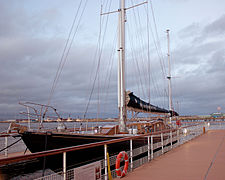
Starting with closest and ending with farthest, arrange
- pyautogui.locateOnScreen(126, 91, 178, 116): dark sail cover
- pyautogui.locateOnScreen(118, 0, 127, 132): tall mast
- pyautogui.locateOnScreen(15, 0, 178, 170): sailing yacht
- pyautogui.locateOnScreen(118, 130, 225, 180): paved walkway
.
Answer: pyautogui.locateOnScreen(118, 130, 225, 180): paved walkway
pyautogui.locateOnScreen(15, 0, 178, 170): sailing yacht
pyautogui.locateOnScreen(118, 0, 127, 132): tall mast
pyautogui.locateOnScreen(126, 91, 178, 116): dark sail cover

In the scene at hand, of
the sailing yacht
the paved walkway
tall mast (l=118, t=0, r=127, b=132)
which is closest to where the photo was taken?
the paved walkway

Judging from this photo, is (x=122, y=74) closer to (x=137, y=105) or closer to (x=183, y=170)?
(x=137, y=105)

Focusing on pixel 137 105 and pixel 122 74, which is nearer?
pixel 122 74

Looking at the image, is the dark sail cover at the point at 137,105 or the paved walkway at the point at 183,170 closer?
the paved walkway at the point at 183,170

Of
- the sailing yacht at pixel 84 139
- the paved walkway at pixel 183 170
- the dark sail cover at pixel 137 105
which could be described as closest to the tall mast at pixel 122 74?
Answer: the sailing yacht at pixel 84 139

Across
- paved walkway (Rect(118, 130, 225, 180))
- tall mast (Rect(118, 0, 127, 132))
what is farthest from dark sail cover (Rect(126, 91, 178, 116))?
paved walkway (Rect(118, 130, 225, 180))

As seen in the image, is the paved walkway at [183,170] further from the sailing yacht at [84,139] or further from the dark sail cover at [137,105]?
the dark sail cover at [137,105]

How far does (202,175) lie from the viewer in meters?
5.13

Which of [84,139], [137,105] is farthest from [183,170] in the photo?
[137,105]

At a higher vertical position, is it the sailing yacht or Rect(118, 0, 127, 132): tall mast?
Rect(118, 0, 127, 132): tall mast

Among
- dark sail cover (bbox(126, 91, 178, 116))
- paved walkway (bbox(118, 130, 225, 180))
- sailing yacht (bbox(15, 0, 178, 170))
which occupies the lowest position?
paved walkway (bbox(118, 130, 225, 180))

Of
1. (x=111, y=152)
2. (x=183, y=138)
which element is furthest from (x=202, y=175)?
(x=183, y=138)

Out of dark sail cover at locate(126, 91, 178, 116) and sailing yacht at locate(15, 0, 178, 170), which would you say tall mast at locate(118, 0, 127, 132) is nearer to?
sailing yacht at locate(15, 0, 178, 170)

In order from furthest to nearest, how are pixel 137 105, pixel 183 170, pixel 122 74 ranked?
pixel 137 105 < pixel 122 74 < pixel 183 170
